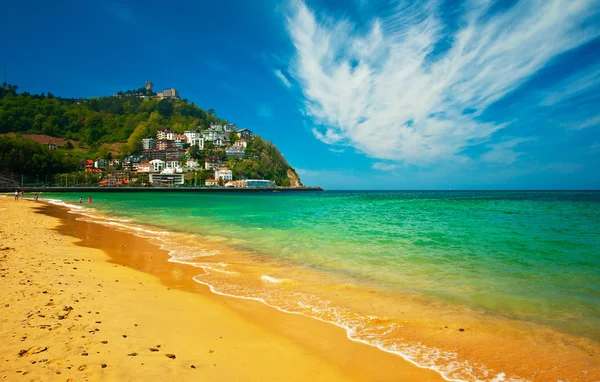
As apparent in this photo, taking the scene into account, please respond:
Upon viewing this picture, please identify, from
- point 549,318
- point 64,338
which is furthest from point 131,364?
point 549,318

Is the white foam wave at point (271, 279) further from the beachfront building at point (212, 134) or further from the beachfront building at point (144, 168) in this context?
the beachfront building at point (212, 134)

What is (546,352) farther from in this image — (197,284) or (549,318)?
(197,284)

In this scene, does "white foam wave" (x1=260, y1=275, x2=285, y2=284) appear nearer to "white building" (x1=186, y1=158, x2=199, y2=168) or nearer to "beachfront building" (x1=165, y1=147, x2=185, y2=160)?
"white building" (x1=186, y1=158, x2=199, y2=168)

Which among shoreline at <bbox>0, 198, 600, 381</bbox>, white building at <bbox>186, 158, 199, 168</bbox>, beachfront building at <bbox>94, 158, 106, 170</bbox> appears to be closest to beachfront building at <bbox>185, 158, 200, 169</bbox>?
white building at <bbox>186, 158, 199, 168</bbox>

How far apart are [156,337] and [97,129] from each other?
193 metres

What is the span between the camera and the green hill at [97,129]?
4628 inches

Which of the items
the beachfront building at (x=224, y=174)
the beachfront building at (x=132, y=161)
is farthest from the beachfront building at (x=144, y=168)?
the beachfront building at (x=224, y=174)

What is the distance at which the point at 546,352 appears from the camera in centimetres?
441

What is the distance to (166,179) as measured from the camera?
134375 millimetres

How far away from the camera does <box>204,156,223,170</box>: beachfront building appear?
494ft

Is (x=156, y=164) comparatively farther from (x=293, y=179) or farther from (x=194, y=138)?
(x=293, y=179)

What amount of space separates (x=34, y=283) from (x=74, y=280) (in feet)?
2.48

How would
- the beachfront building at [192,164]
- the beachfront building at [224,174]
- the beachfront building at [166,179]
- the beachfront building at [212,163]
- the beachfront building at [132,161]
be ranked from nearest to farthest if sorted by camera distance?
the beachfront building at [166,179] → the beachfront building at [132,161] → the beachfront building at [224,174] → the beachfront building at [192,164] → the beachfront building at [212,163]

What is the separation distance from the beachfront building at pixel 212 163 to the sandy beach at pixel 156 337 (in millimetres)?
148862
